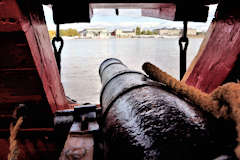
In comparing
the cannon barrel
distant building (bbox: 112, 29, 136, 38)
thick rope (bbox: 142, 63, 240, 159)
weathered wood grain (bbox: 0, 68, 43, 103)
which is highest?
thick rope (bbox: 142, 63, 240, 159)

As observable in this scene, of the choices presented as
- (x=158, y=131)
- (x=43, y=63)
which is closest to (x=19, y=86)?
(x=43, y=63)

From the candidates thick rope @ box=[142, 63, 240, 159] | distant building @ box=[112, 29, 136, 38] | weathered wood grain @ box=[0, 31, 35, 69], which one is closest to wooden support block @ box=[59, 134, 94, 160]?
Answer: thick rope @ box=[142, 63, 240, 159]

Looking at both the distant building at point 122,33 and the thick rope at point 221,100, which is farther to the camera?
the distant building at point 122,33

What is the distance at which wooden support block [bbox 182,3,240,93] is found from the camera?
65.1 inches

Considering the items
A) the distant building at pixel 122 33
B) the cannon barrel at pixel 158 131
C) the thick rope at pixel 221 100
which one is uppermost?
the thick rope at pixel 221 100

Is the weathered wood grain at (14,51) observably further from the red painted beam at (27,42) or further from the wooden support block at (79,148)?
the wooden support block at (79,148)

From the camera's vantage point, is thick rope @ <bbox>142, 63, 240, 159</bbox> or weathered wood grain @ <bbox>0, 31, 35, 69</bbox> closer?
thick rope @ <bbox>142, 63, 240, 159</bbox>

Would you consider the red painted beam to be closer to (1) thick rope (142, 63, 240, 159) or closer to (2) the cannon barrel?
(2) the cannon barrel

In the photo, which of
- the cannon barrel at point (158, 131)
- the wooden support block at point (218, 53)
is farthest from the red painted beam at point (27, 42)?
the wooden support block at point (218, 53)

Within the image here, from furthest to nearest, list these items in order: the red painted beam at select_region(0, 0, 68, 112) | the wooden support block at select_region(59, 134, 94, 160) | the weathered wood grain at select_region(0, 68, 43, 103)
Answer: the weathered wood grain at select_region(0, 68, 43, 103) → the red painted beam at select_region(0, 0, 68, 112) → the wooden support block at select_region(59, 134, 94, 160)

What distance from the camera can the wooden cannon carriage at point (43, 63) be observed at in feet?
5.36

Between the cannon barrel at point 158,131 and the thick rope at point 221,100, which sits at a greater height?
the thick rope at point 221,100

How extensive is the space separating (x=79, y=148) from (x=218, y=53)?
1532 mm

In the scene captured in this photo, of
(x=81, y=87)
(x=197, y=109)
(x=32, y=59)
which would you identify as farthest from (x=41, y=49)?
(x=81, y=87)
